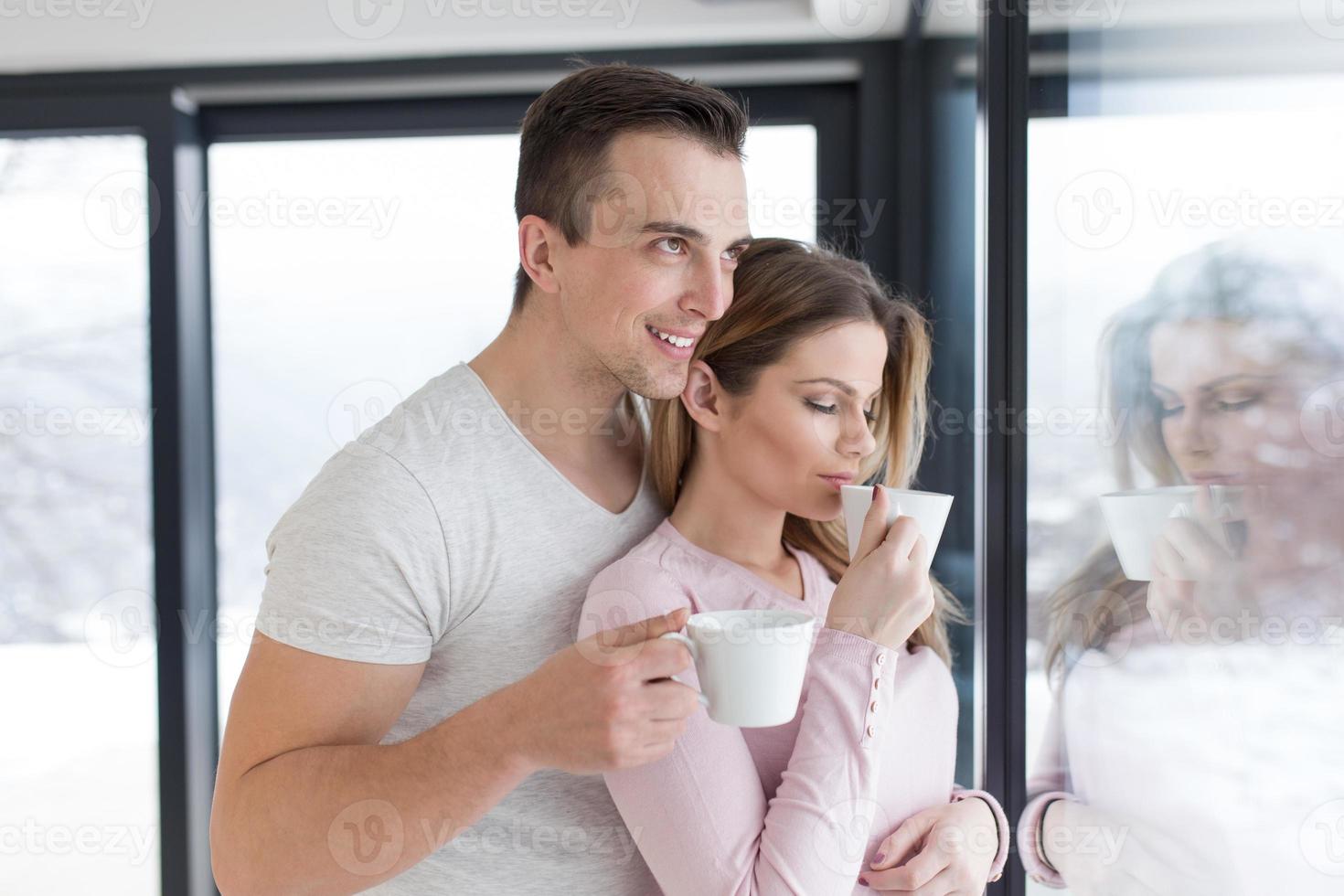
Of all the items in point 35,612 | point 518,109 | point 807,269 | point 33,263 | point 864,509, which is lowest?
point 35,612

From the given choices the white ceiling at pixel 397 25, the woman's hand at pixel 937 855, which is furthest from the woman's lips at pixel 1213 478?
the white ceiling at pixel 397 25

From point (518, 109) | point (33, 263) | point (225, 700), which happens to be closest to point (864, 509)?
point (518, 109)

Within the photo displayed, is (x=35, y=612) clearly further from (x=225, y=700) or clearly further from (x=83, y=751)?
(x=225, y=700)

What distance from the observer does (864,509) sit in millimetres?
983

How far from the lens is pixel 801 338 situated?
1.08 metres

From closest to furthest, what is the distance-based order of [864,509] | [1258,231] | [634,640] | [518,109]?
1. [1258,231]
2. [634,640]
3. [864,509]
4. [518,109]

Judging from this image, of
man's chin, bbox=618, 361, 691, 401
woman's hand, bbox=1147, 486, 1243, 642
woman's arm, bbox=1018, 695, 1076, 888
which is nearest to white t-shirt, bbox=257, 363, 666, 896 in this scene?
man's chin, bbox=618, 361, 691, 401

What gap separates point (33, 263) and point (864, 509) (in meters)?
1.92

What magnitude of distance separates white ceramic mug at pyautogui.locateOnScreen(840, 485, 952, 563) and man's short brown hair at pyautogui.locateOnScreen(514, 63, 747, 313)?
0.43m

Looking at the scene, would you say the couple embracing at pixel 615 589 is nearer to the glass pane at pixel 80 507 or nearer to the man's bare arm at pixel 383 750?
the man's bare arm at pixel 383 750

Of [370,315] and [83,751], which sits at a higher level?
[370,315]

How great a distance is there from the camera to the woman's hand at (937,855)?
964 millimetres

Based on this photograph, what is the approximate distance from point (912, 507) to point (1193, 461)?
298mm

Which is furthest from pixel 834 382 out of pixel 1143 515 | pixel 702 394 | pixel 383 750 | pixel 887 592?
pixel 383 750
